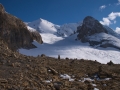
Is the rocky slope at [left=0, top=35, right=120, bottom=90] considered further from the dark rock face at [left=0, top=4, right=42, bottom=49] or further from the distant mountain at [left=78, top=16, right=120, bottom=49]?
the distant mountain at [left=78, top=16, right=120, bottom=49]

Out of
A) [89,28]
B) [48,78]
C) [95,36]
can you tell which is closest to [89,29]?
[89,28]

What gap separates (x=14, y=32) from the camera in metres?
100

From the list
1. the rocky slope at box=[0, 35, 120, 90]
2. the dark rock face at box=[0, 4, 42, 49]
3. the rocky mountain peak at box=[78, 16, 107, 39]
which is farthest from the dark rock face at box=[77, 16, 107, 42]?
the rocky slope at box=[0, 35, 120, 90]

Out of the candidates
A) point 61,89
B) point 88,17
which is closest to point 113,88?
point 61,89

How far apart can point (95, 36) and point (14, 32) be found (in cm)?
8451

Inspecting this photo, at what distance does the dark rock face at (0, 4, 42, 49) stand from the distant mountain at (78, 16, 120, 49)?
178ft

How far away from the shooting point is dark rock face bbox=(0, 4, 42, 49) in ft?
292

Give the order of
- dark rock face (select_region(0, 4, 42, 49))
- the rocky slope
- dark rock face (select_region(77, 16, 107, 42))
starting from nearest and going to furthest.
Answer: the rocky slope
dark rock face (select_region(0, 4, 42, 49))
dark rock face (select_region(77, 16, 107, 42))

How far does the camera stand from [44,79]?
952cm

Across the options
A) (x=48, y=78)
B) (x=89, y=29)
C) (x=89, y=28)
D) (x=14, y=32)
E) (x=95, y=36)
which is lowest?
(x=48, y=78)

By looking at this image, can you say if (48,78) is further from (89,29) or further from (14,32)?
(89,29)

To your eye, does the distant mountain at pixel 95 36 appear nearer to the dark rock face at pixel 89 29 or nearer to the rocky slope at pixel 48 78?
the dark rock face at pixel 89 29

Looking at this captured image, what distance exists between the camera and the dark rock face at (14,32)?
292 feet

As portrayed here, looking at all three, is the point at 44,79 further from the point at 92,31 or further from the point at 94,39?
the point at 92,31
